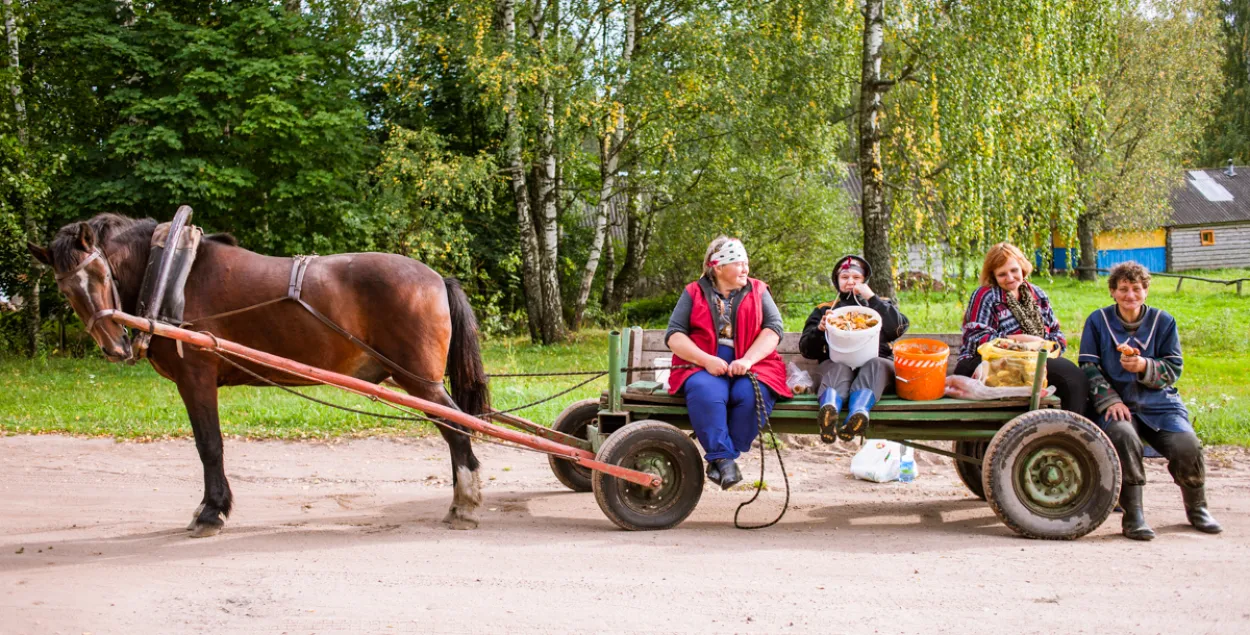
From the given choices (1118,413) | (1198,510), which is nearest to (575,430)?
(1118,413)

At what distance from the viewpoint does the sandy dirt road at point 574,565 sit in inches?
163

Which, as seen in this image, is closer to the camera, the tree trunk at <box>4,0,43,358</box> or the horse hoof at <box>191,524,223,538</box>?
the horse hoof at <box>191,524,223,538</box>

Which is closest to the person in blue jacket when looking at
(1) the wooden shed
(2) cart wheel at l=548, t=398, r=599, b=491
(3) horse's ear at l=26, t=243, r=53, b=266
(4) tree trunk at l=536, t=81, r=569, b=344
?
(2) cart wheel at l=548, t=398, r=599, b=491

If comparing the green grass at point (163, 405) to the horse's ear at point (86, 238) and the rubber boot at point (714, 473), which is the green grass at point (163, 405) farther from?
the rubber boot at point (714, 473)

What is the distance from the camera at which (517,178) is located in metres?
17.1

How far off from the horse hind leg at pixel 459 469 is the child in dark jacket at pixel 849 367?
1.99m

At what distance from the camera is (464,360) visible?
634 centimetres

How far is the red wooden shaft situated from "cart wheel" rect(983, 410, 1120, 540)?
5.89ft

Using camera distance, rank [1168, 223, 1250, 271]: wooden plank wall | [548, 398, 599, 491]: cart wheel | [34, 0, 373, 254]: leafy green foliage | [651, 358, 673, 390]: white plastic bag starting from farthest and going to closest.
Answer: [1168, 223, 1250, 271]: wooden plank wall
[34, 0, 373, 254]: leafy green foliage
[548, 398, 599, 491]: cart wheel
[651, 358, 673, 390]: white plastic bag

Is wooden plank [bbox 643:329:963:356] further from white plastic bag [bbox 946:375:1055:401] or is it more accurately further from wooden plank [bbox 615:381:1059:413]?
wooden plank [bbox 615:381:1059:413]

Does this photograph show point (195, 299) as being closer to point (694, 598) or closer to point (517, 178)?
point (694, 598)

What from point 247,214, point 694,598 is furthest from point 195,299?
point 247,214

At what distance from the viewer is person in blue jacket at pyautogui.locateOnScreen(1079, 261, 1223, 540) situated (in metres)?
5.59

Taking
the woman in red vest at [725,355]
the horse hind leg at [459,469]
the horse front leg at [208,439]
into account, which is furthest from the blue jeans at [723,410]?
the horse front leg at [208,439]
